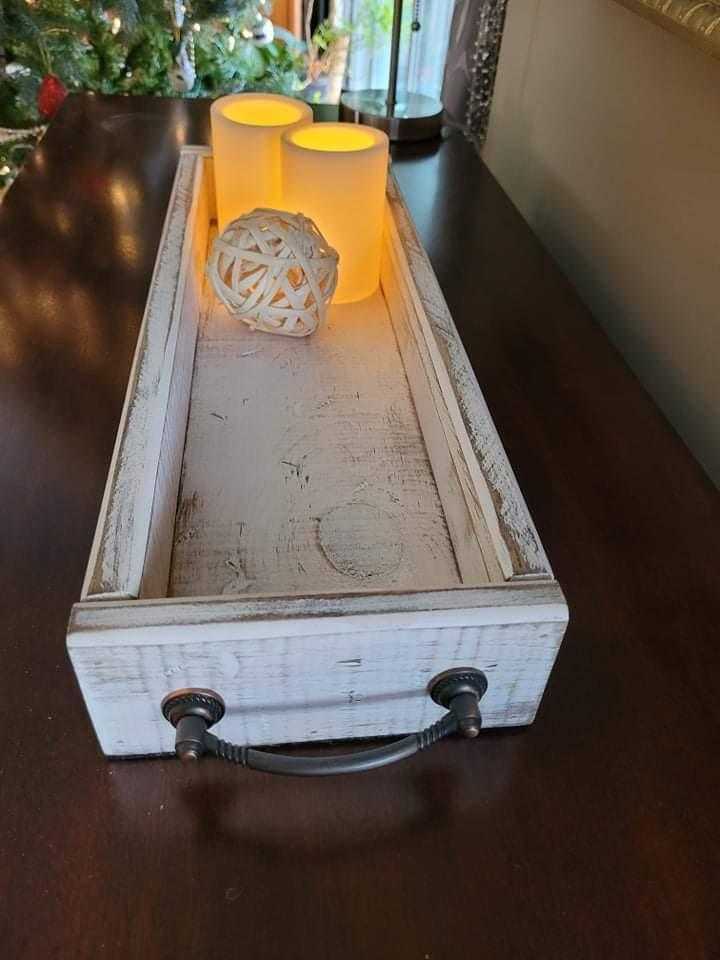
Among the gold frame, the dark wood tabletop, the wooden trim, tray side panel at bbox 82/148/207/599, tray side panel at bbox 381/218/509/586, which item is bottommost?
the dark wood tabletop

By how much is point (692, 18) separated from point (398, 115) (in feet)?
1.76

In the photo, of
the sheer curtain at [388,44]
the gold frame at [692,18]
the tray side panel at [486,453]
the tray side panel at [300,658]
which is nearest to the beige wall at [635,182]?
the gold frame at [692,18]

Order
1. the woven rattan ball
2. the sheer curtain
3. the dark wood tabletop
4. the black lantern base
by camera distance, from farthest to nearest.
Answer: the sheer curtain
the black lantern base
the woven rattan ball
the dark wood tabletop

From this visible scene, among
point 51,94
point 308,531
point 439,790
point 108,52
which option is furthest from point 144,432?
point 108,52

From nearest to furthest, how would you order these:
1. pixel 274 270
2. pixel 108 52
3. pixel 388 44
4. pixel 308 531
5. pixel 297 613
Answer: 1. pixel 297 613
2. pixel 308 531
3. pixel 274 270
4. pixel 108 52
5. pixel 388 44

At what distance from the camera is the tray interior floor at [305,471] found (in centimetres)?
43

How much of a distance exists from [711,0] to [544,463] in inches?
12.3

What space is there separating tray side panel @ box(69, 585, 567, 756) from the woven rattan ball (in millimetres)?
317

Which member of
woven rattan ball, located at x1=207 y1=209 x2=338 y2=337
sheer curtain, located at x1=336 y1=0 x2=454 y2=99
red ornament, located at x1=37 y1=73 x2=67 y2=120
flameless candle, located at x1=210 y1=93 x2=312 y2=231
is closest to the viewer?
woven rattan ball, located at x1=207 y1=209 x2=338 y2=337

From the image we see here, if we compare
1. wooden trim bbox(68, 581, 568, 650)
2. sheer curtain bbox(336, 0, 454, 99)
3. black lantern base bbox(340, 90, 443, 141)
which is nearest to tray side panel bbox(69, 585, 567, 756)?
wooden trim bbox(68, 581, 568, 650)

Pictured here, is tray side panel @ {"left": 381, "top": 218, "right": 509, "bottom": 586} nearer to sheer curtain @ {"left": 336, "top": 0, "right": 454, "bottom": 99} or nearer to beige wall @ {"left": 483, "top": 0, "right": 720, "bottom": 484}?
beige wall @ {"left": 483, "top": 0, "right": 720, "bottom": 484}

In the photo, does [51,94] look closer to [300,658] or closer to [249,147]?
[249,147]

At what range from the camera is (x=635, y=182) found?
2.35 ft

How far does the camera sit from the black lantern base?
969 millimetres
